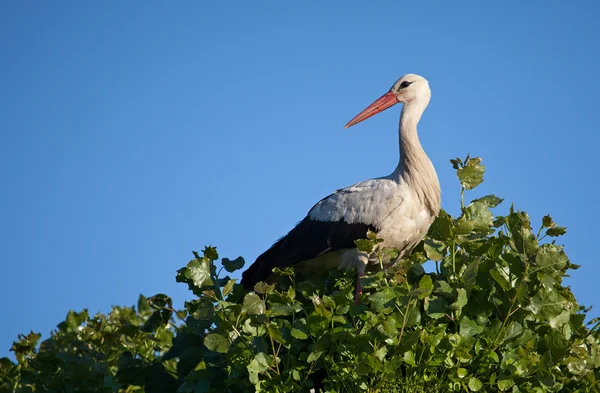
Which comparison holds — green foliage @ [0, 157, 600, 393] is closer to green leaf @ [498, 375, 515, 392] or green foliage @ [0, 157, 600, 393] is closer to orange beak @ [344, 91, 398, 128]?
green leaf @ [498, 375, 515, 392]

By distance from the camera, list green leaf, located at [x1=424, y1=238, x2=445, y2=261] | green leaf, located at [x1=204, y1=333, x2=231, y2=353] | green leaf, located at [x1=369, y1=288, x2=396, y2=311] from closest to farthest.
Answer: green leaf, located at [x1=369, y1=288, x2=396, y2=311] < green leaf, located at [x1=204, y1=333, x2=231, y2=353] < green leaf, located at [x1=424, y1=238, x2=445, y2=261]

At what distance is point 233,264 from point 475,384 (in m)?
2.25

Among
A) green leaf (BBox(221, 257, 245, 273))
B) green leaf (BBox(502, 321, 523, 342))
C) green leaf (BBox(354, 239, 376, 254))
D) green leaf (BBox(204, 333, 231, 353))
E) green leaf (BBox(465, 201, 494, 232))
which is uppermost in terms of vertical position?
green leaf (BBox(221, 257, 245, 273))

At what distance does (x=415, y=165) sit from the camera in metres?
8.21

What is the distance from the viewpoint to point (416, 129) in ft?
28.2

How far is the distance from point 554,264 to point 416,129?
10.2ft

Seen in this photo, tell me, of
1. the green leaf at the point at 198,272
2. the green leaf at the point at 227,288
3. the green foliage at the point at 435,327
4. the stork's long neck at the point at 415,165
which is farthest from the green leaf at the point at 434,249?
the stork's long neck at the point at 415,165

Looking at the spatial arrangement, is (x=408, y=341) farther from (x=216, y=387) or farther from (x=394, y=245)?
(x=394, y=245)

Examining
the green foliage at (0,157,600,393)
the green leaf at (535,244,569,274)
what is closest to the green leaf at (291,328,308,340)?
the green foliage at (0,157,600,393)

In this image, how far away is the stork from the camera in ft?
25.9

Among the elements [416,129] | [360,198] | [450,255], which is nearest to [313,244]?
[360,198]

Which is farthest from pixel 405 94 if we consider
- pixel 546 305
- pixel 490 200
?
pixel 546 305

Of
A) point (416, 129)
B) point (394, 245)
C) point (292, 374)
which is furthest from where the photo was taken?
point (416, 129)

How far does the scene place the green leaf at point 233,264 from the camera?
→ 6.90 meters
